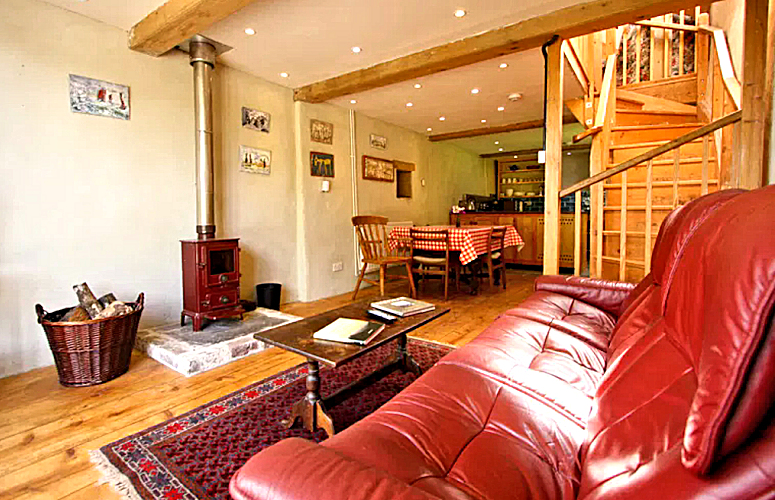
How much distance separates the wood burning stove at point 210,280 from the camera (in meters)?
2.91

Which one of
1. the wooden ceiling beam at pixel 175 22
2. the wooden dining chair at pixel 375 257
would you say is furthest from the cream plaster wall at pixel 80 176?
the wooden dining chair at pixel 375 257

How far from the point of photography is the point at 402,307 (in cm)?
199

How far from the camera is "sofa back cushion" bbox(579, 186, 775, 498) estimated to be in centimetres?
45

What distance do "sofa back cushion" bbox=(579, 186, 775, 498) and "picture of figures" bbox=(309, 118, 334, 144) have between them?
393cm

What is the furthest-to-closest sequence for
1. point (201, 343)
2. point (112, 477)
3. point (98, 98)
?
point (98, 98) → point (201, 343) → point (112, 477)

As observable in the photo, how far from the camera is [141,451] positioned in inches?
61.0

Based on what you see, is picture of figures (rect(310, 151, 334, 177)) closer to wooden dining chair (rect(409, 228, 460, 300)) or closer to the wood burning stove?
wooden dining chair (rect(409, 228, 460, 300))

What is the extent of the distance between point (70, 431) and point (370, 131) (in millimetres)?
4556

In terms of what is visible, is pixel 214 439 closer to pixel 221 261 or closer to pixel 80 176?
pixel 221 261

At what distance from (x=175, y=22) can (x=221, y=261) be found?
172cm

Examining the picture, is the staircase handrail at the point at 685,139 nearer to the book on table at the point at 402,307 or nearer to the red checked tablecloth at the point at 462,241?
the red checked tablecloth at the point at 462,241

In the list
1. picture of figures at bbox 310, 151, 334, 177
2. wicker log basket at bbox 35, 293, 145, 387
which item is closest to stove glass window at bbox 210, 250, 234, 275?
wicker log basket at bbox 35, 293, 145, 387

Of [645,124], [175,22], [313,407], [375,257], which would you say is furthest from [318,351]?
[645,124]

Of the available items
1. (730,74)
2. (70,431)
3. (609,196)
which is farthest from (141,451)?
(730,74)
